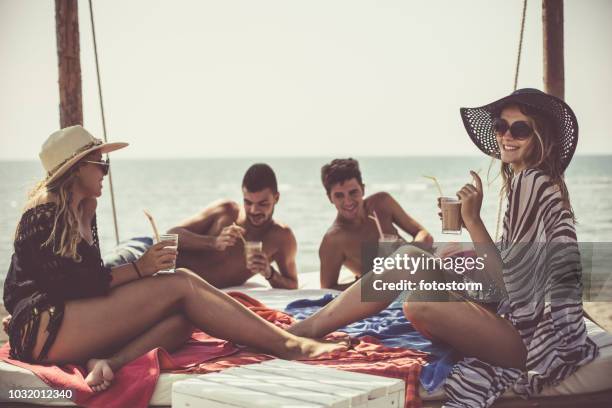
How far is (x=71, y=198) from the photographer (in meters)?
3.57

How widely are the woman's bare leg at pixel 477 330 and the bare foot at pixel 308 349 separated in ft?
1.36

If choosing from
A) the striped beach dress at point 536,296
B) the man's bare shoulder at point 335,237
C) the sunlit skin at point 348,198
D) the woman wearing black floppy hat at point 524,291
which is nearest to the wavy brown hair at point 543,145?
the woman wearing black floppy hat at point 524,291

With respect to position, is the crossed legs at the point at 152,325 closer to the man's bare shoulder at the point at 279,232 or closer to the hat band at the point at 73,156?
the hat band at the point at 73,156

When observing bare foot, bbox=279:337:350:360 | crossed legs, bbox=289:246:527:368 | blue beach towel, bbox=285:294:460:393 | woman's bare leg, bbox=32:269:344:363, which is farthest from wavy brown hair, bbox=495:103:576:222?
woman's bare leg, bbox=32:269:344:363

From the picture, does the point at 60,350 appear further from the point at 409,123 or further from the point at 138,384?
the point at 409,123

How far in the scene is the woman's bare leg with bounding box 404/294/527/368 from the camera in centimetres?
350

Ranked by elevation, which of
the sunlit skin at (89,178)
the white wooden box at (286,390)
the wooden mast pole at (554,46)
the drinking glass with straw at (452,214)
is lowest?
the white wooden box at (286,390)

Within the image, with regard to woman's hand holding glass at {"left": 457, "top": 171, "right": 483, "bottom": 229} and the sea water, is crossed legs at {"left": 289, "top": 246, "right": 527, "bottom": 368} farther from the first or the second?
the sea water

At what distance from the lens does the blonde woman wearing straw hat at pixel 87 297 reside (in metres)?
3.45

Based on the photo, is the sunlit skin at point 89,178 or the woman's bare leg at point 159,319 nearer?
the woman's bare leg at point 159,319

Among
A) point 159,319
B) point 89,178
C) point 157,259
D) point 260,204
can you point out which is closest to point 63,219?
point 89,178

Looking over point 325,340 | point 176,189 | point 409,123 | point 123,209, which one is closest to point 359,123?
point 409,123

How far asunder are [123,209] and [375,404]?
1144 inches

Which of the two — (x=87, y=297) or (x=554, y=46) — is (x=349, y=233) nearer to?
(x=554, y=46)
